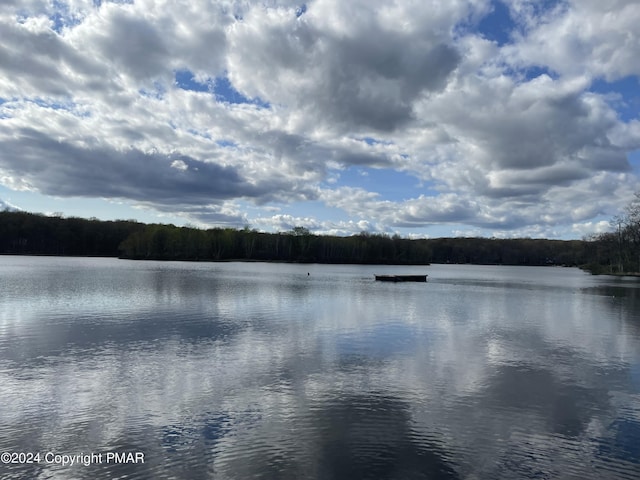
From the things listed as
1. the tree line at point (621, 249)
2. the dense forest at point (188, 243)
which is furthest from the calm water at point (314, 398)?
the dense forest at point (188, 243)

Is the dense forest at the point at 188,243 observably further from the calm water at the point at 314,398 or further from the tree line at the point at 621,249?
the calm water at the point at 314,398

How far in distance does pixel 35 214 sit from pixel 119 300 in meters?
167

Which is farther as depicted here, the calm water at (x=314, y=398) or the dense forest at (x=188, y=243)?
the dense forest at (x=188, y=243)

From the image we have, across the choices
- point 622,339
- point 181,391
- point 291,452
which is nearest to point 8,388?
point 181,391

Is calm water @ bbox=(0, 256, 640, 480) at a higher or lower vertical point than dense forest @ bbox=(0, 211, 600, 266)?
lower

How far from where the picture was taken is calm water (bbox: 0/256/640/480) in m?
9.09

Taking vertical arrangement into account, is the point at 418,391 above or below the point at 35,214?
below

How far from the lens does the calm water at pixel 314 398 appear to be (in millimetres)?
9086

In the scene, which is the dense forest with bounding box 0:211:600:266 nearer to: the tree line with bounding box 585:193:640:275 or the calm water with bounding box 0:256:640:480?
the tree line with bounding box 585:193:640:275

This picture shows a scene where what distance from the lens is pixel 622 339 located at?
77.0ft

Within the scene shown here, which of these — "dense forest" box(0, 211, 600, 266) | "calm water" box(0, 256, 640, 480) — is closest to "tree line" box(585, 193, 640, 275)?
"dense forest" box(0, 211, 600, 266)

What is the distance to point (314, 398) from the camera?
12.8 m

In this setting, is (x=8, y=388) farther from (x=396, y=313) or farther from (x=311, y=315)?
(x=396, y=313)

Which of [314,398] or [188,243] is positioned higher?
[188,243]
